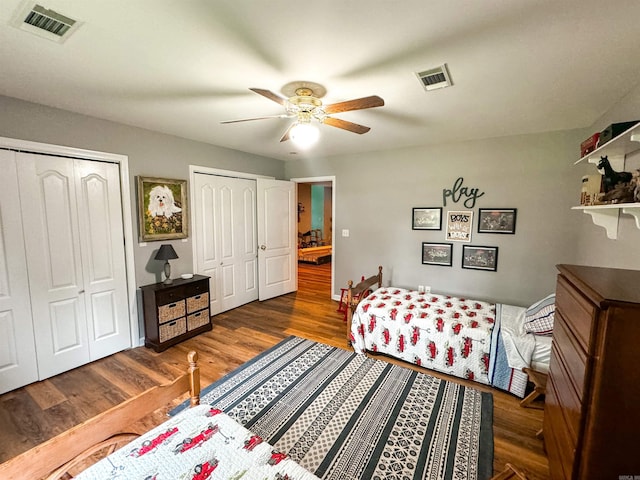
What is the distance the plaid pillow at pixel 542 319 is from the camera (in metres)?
2.23

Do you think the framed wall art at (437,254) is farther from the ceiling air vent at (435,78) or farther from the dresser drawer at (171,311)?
the dresser drawer at (171,311)

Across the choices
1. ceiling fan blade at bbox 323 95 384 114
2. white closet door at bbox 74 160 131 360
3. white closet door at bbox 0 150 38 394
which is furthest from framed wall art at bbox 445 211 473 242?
white closet door at bbox 0 150 38 394

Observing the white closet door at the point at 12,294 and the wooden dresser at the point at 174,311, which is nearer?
the white closet door at the point at 12,294

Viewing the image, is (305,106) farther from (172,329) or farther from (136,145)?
(172,329)

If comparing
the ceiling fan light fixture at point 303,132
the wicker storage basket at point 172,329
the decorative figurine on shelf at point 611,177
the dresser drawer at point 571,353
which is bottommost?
the wicker storage basket at point 172,329

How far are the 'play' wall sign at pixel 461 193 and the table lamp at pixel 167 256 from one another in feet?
11.5

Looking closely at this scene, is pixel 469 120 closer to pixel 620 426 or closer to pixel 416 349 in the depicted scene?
pixel 416 349

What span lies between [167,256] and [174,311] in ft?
2.08

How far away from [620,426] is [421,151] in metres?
3.49

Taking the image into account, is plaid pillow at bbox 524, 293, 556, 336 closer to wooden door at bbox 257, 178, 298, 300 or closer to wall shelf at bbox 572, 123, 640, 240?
wall shelf at bbox 572, 123, 640, 240

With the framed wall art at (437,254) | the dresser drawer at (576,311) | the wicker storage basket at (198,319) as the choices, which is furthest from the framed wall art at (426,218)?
the wicker storage basket at (198,319)

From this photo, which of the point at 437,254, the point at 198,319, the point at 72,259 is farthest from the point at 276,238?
the point at 72,259

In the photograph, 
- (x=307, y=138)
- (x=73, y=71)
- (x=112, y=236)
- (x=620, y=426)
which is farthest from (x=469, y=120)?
(x=112, y=236)

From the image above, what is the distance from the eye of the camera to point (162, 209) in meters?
3.32
